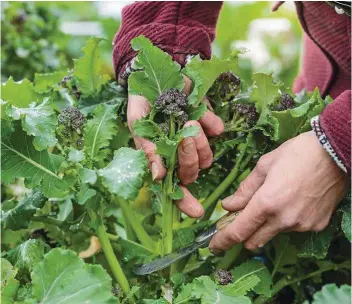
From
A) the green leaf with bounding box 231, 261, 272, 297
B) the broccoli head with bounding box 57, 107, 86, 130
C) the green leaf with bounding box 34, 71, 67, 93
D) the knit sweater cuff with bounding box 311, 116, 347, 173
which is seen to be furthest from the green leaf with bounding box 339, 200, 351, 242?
the green leaf with bounding box 34, 71, 67, 93

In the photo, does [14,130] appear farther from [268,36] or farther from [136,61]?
[268,36]

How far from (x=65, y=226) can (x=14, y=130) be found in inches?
11.7

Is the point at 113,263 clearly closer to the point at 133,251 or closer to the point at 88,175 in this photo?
the point at 133,251

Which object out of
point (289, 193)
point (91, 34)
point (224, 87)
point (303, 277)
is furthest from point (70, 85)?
point (91, 34)

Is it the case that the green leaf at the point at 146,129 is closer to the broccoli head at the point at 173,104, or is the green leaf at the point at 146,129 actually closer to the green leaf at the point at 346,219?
the broccoli head at the point at 173,104

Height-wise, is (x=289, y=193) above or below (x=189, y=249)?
above

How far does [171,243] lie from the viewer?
1307mm

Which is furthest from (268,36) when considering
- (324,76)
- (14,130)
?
(14,130)

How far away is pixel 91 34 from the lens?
3832 millimetres

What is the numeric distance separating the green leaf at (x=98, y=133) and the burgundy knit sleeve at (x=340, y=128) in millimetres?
408

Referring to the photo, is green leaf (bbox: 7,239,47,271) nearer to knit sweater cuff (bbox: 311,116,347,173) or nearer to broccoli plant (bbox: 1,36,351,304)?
broccoli plant (bbox: 1,36,351,304)

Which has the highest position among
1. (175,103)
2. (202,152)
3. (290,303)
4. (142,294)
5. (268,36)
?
(175,103)

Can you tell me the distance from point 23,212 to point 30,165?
0.14m

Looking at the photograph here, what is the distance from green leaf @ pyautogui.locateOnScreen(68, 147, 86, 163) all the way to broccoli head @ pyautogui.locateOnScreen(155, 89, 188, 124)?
0.17m
